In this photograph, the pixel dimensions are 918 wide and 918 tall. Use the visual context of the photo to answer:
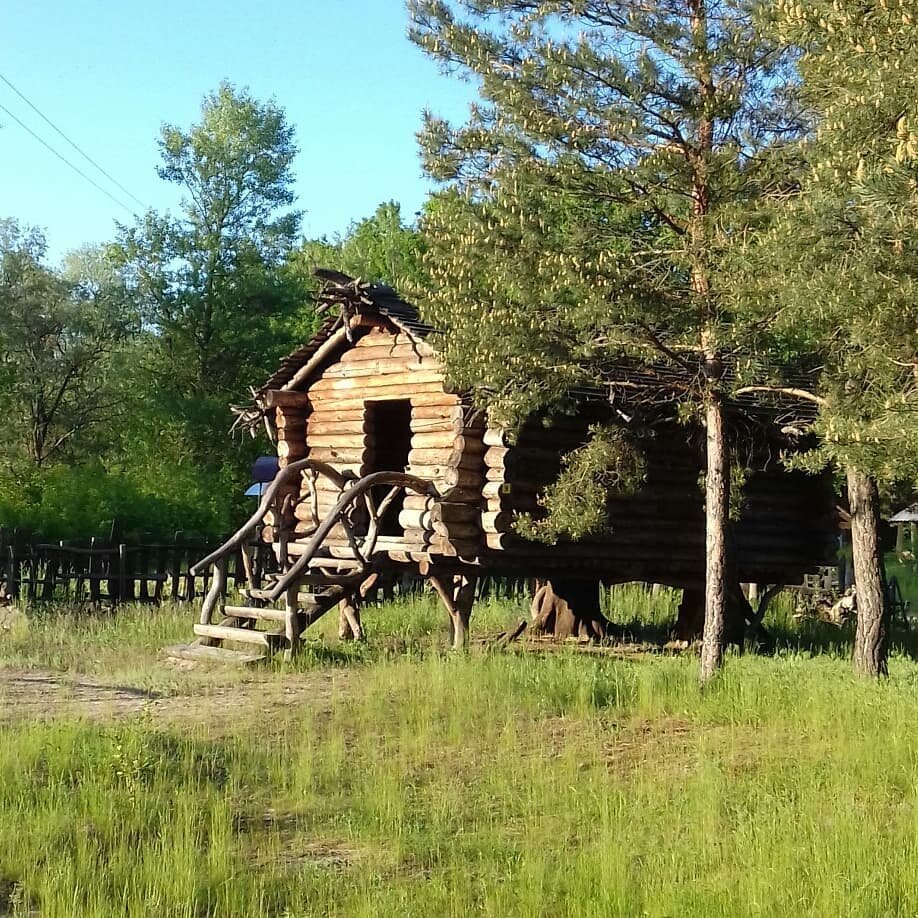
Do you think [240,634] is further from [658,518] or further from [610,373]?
[658,518]

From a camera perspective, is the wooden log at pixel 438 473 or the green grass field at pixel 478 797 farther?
A: the wooden log at pixel 438 473

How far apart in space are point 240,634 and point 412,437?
425 centimetres

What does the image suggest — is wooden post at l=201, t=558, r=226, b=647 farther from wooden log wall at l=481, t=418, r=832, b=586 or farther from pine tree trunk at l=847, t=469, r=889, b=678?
pine tree trunk at l=847, t=469, r=889, b=678

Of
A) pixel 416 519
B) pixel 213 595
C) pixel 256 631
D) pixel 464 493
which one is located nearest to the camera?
pixel 256 631

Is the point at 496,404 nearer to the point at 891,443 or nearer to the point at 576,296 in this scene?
the point at 576,296

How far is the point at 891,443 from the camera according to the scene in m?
9.82

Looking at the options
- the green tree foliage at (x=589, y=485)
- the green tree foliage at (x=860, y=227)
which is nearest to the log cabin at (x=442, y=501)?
the green tree foliage at (x=589, y=485)

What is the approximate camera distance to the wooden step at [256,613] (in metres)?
14.6

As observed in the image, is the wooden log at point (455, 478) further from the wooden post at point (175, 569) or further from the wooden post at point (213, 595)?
the wooden post at point (175, 569)

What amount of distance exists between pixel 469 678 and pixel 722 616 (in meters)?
2.67

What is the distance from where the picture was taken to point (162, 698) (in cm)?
1185

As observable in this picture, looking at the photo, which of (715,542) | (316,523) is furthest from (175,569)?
(715,542)

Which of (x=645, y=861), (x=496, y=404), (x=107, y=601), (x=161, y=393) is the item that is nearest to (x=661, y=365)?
(x=496, y=404)

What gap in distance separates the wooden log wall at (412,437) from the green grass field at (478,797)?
297 cm
